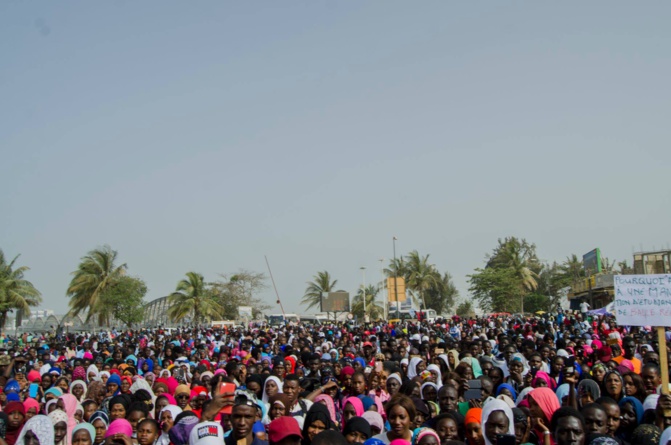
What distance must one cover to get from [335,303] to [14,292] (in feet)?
80.0

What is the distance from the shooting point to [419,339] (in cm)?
1828

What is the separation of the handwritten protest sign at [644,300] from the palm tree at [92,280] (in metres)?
40.8

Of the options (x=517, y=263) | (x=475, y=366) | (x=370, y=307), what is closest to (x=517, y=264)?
(x=517, y=263)

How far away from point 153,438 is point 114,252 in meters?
42.7

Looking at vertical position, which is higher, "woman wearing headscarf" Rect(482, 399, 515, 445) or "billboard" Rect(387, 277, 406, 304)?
"billboard" Rect(387, 277, 406, 304)

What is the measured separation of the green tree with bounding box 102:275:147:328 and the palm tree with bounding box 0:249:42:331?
14.0 ft

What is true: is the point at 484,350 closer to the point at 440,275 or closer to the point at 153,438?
the point at 153,438

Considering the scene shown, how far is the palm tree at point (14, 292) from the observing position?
4203 centimetres

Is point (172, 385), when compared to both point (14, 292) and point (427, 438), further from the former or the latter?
point (14, 292)

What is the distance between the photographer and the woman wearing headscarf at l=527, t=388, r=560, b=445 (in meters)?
5.95

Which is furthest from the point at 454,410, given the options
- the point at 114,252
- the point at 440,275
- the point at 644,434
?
the point at 440,275

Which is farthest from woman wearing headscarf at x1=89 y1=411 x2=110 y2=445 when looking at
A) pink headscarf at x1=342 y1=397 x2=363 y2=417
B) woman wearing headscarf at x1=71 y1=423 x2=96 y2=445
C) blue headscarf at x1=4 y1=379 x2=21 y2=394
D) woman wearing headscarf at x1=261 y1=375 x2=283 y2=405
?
blue headscarf at x1=4 y1=379 x2=21 y2=394

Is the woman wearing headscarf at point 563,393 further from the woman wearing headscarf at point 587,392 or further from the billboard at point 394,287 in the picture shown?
the billboard at point 394,287

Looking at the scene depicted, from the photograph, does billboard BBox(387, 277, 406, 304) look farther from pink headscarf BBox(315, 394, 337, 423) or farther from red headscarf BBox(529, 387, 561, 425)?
red headscarf BBox(529, 387, 561, 425)
